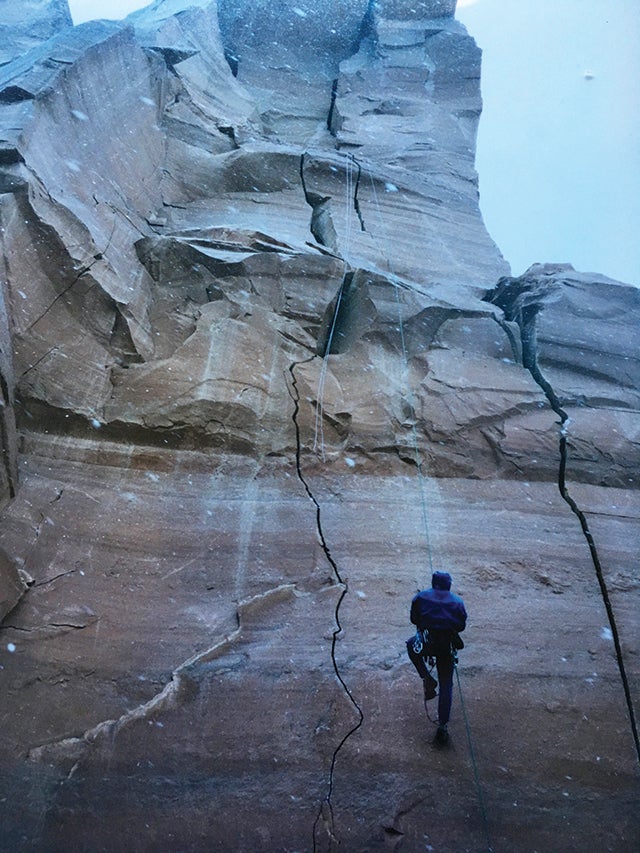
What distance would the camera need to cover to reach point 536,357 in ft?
21.1

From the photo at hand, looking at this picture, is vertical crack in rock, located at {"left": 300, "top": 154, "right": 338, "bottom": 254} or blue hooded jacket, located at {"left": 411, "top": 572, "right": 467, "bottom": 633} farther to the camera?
vertical crack in rock, located at {"left": 300, "top": 154, "right": 338, "bottom": 254}

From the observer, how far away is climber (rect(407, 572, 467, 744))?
3.45m

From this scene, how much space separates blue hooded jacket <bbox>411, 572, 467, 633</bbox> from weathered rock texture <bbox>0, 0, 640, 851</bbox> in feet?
2.23

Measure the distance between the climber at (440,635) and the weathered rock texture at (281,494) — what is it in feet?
1.12

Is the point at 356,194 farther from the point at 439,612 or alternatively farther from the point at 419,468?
the point at 439,612

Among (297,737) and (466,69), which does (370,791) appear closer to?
(297,737)

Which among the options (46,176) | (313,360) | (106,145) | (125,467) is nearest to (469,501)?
(313,360)

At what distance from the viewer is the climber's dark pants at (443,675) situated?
3.47 metres

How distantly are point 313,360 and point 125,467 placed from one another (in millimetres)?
2013

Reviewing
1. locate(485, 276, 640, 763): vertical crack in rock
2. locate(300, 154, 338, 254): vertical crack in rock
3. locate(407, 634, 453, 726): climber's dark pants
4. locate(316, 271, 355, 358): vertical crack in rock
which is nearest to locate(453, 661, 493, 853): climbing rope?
locate(407, 634, 453, 726): climber's dark pants

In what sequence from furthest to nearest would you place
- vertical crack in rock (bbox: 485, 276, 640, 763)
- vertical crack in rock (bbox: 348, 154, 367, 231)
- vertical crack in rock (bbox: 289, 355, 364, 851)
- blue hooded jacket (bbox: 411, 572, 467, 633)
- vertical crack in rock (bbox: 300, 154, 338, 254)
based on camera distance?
vertical crack in rock (bbox: 348, 154, 367, 231) < vertical crack in rock (bbox: 300, 154, 338, 254) < vertical crack in rock (bbox: 485, 276, 640, 763) < blue hooded jacket (bbox: 411, 572, 467, 633) < vertical crack in rock (bbox: 289, 355, 364, 851)

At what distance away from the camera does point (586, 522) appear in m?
5.09

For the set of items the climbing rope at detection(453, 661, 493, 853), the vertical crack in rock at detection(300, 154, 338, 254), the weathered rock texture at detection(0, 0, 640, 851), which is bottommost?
the climbing rope at detection(453, 661, 493, 853)

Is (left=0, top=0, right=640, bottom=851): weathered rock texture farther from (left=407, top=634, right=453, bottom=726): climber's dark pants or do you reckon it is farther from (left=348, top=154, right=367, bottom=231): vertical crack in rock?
(left=407, top=634, right=453, bottom=726): climber's dark pants
